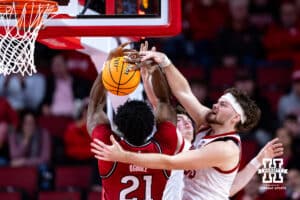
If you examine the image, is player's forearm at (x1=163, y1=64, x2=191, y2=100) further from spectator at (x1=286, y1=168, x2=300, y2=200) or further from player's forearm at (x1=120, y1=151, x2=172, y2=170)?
spectator at (x1=286, y1=168, x2=300, y2=200)

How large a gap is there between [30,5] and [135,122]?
1.06 m

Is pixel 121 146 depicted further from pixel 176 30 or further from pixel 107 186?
pixel 176 30

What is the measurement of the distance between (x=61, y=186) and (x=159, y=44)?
111 inches

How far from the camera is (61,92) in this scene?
35.6 feet

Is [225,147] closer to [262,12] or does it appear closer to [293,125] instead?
[293,125]

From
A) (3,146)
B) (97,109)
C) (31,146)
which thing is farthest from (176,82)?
(3,146)

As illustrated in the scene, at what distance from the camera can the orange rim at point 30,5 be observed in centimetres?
575

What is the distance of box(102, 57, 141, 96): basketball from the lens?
580cm

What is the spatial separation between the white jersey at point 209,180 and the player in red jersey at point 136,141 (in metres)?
0.18

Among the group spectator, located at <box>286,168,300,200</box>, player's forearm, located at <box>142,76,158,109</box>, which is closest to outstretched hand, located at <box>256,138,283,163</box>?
player's forearm, located at <box>142,76,158,109</box>

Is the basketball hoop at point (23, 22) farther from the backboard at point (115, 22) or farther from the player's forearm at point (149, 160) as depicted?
the player's forearm at point (149, 160)

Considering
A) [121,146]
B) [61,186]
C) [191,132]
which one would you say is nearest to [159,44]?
[61,186]

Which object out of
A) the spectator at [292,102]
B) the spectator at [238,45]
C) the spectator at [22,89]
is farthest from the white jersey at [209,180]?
the spectator at [238,45]

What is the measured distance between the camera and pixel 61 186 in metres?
9.87
